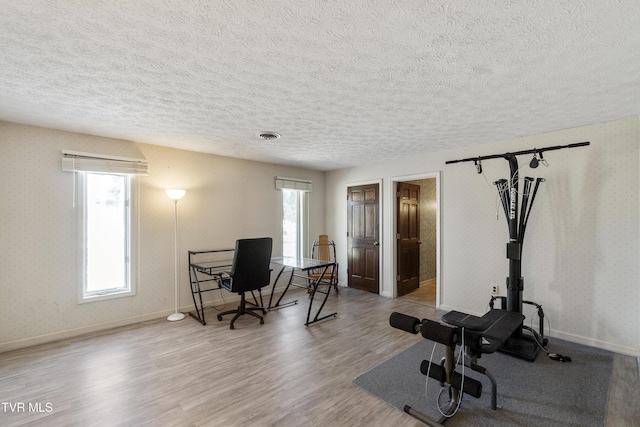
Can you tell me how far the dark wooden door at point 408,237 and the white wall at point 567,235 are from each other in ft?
3.01

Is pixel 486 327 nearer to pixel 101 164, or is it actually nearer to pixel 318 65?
pixel 318 65

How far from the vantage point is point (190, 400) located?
218 centimetres

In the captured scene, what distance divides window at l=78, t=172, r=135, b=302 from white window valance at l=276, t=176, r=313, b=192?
90.5 inches

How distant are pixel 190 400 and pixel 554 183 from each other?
4224mm

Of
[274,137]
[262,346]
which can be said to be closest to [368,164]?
[274,137]

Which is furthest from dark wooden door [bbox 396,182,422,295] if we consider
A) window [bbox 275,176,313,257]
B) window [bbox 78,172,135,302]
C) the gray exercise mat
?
window [bbox 78,172,135,302]

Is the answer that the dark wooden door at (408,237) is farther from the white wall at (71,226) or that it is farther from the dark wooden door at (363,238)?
the white wall at (71,226)

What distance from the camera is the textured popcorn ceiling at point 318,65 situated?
4.61 ft

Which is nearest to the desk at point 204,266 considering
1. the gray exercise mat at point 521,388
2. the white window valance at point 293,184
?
the white window valance at point 293,184

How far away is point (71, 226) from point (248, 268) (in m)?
2.09

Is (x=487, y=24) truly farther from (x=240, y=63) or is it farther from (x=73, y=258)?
(x=73, y=258)

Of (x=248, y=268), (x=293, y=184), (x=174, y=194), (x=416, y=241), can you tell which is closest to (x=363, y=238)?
(x=416, y=241)

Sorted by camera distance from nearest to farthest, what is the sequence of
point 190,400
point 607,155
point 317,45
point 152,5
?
1. point 152,5
2. point 317,45
3. point 190,400
4. point 607,155

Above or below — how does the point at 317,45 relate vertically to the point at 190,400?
above
